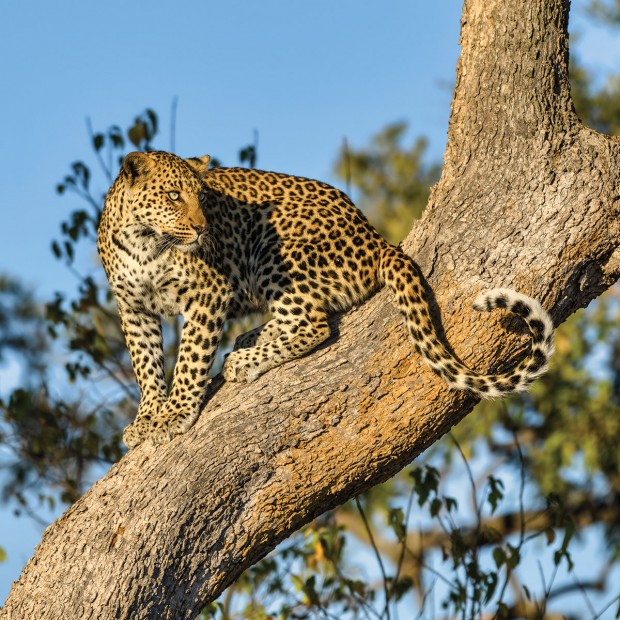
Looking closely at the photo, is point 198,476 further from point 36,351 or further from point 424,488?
point 36,351

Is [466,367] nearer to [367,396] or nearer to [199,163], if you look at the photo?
[367,396]

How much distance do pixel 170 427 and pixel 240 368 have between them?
58 cm

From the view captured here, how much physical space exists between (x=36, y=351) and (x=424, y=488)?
10.6 metres

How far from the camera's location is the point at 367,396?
659 cm

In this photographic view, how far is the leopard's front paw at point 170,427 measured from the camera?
696 cm

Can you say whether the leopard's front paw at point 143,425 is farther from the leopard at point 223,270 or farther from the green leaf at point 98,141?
the green leaf at point 98,141

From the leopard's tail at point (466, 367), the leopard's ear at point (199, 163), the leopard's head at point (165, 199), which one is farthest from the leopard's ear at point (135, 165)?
the leopard's tail at point (466, 367)

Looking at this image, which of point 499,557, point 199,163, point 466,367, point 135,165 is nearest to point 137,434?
point 135,165

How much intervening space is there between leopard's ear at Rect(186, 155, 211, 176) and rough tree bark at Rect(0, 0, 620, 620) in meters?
1.65

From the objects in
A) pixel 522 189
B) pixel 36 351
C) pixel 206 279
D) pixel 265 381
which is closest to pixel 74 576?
pixel 265 381

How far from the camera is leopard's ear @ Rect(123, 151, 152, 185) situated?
7398 millimetres

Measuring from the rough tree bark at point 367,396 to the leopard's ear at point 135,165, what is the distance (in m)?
1.59

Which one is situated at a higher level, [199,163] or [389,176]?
[389,176]

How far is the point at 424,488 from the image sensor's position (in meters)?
8.00
